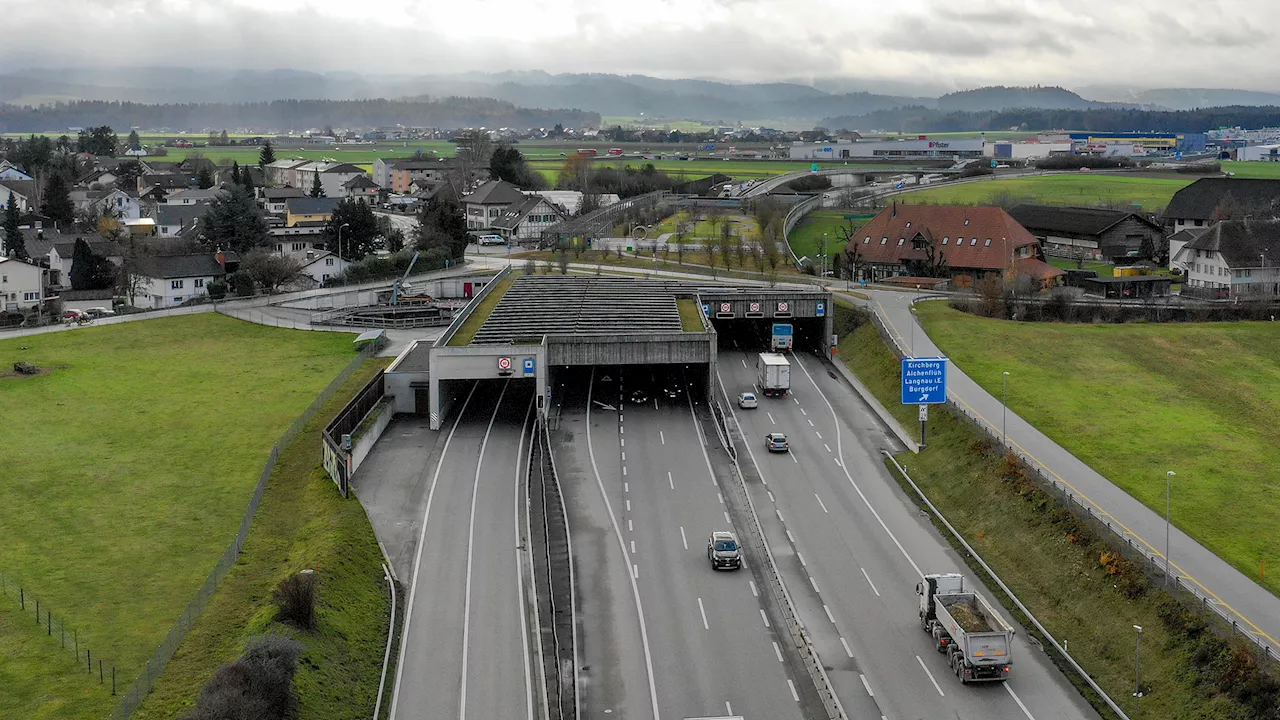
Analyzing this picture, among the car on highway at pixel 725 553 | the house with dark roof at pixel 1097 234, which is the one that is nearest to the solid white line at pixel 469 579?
the car on highway at pixel 725 553

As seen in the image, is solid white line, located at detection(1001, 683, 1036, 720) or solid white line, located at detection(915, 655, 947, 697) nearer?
solid white line, located at detection(1001, 683, 1036, 720)

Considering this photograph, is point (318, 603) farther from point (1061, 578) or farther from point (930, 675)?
point (1061, 578)

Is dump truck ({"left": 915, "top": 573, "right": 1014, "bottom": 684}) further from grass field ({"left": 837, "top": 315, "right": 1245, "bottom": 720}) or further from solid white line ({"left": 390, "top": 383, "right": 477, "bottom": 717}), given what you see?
solid white line ({"left": 390, "top": 383, "right": 477, "bottom": 717})

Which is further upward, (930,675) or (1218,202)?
(1218,202)

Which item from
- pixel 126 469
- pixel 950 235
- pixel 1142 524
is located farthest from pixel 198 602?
pixel 950 235

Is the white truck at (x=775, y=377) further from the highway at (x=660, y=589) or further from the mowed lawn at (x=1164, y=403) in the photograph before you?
the mowed lawn at (x=1164, y=403)

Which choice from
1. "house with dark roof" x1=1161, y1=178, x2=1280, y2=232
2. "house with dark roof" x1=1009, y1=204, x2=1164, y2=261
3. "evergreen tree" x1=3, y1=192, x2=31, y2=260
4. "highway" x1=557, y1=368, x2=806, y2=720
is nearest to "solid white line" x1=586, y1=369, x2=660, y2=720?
"highway" x1=557, y1=368, x2=806, y2=720
